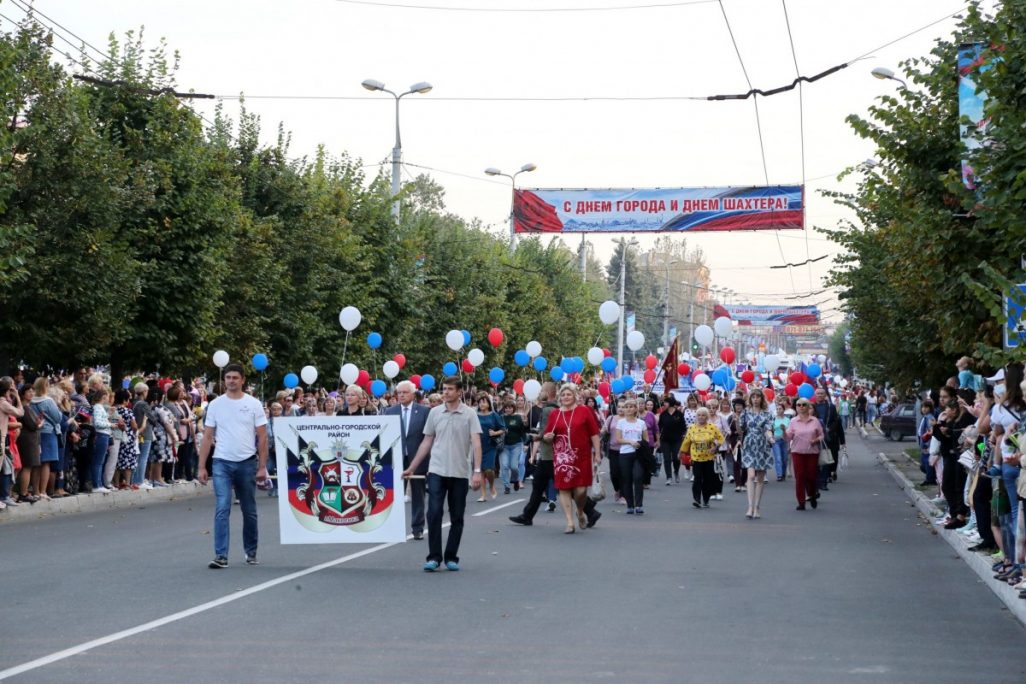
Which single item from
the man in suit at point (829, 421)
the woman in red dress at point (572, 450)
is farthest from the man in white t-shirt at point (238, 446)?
the man in suit at point (829, 421)

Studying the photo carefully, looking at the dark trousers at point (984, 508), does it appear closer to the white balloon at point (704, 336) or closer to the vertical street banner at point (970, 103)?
the vertical street banner at point (970, 103)

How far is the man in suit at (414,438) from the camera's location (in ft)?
51.9

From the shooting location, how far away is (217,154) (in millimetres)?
29812

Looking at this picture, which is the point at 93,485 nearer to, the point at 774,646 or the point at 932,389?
the point at 774,646

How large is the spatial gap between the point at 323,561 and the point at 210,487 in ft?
42.8

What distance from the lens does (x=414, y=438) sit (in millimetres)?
16547

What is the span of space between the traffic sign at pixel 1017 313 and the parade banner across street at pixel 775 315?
298ft

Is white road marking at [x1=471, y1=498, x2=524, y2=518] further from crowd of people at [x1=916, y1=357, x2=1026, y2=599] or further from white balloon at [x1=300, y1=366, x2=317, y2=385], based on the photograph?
white balloon at [x1=300, y1=366, x2=317, y2=385]

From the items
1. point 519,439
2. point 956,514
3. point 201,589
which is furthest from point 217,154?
point 201,589

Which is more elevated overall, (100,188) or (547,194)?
(547,194)

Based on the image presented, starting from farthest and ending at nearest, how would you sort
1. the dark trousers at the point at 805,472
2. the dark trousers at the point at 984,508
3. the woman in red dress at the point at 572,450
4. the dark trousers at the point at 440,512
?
the dark trousers at the point at 805,472, the woman in red dress at the point at 572,450, the dark trousers at the point at 984,508, the dark trousers at the point at 440,512

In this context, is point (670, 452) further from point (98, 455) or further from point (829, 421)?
point (98, 455)

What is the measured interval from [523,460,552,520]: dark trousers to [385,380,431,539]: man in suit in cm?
180

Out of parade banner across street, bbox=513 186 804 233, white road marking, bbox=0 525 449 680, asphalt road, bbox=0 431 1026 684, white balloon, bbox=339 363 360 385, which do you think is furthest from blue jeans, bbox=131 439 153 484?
parade banner across street, bbox=513 186 804 233
